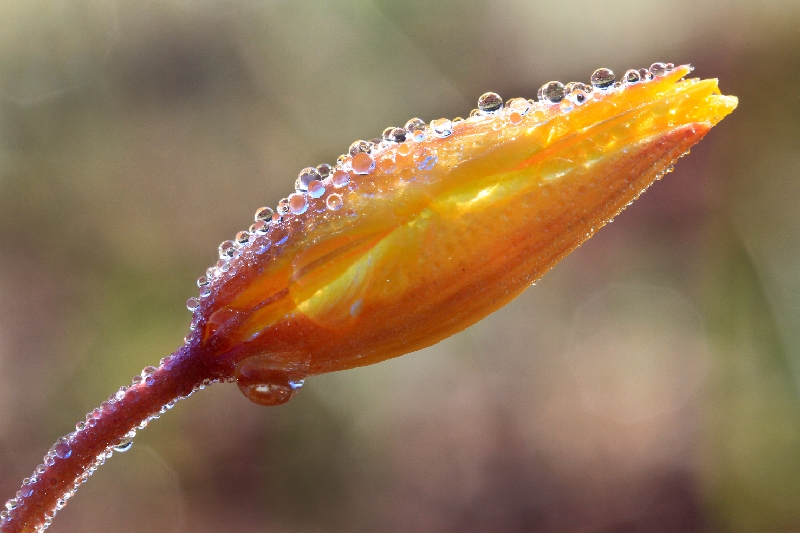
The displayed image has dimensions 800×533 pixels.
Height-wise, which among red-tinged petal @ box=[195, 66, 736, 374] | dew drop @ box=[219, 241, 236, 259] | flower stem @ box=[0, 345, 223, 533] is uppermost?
dew drop @ box=[219, 241, 236, 259]

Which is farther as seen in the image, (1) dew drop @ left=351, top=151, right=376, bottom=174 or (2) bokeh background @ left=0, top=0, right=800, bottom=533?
(2) bokeh background @ left=0, top=0, right=800, bottom=533

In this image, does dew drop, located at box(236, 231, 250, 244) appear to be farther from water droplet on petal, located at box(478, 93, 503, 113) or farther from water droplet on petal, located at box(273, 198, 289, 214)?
water droplet on petal, located at box(478, 93, 503, 113)

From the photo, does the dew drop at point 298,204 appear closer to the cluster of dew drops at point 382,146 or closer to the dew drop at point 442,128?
the cluster of dew drops at point 382,146

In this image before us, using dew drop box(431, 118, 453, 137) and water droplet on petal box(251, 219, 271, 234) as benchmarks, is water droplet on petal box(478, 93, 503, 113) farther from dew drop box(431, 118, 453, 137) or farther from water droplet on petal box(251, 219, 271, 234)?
water droplet on petal box(251, 219, 271, 234)

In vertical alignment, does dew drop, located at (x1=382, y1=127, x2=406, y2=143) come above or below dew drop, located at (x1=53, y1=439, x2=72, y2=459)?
above

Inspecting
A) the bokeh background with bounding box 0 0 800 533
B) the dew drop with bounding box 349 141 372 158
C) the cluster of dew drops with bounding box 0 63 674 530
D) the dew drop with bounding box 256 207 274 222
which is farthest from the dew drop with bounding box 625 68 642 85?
the bokeh background with bounding box 0 0 800 533

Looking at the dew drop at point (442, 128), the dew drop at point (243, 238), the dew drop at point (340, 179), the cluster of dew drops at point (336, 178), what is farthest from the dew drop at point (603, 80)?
the dew drop at point (243, 238)

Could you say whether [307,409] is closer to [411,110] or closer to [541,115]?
[411,110]
